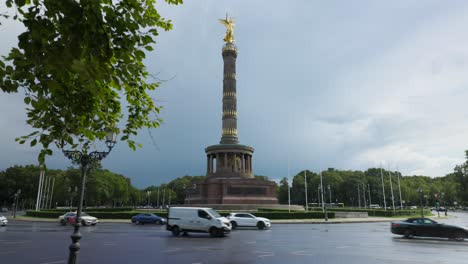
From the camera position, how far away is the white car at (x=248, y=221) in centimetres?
2706

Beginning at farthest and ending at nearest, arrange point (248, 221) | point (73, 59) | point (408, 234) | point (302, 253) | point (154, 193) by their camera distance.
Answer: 1. point (154, 193)
2. point (248, 221)
3. point (408, 234)
4. point (302, 253)
5. point (73, 59)

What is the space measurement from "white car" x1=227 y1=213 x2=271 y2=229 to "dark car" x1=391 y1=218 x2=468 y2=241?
33.7 ft

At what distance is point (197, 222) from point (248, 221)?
308 inches

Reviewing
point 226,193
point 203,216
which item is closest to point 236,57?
point 226,193

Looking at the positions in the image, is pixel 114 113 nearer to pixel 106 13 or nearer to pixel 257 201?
pixel 106 13

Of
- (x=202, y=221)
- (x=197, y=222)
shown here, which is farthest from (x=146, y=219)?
(x=202, y=221)

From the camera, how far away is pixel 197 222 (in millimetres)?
20766

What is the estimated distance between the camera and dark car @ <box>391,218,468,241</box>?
1952 centimetres

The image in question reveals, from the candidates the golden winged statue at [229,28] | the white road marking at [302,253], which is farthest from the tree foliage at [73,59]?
the golden winged statue at [229,28]

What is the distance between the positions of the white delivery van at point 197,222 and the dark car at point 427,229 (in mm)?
11697

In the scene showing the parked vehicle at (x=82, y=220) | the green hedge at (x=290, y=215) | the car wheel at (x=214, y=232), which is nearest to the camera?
the car wheel at (x=214, y=232)

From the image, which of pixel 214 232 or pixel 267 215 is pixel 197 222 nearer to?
pixel 214 232

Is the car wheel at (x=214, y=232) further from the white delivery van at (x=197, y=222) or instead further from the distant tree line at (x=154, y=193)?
the distant tree line at (x=154, y=193)

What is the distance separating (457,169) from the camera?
75.0 m
